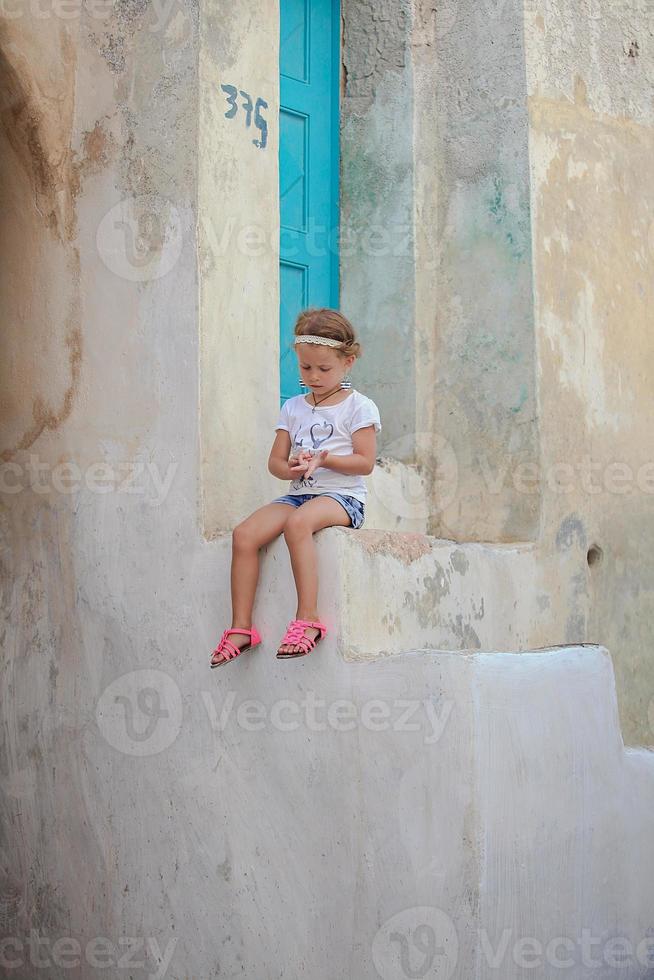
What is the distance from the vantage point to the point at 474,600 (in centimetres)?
463

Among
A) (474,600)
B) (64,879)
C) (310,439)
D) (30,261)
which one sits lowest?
(64,879)

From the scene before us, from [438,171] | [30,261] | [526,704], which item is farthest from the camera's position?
[438,171]

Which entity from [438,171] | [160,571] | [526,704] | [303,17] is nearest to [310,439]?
[160,571]

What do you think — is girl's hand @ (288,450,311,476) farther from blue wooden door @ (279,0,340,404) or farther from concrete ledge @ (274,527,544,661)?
blue wooden door @ (279,0,340,404)

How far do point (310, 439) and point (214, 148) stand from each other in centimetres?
111

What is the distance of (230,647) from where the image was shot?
13.0ft

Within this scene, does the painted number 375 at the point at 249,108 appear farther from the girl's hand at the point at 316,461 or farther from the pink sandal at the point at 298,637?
the pink sandal at the point at 298,637

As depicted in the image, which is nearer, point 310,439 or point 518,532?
point 310,439

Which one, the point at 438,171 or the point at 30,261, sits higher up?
the point at 438,171

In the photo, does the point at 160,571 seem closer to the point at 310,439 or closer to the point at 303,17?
the point at 310,439

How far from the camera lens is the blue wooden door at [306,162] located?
535 centimetres

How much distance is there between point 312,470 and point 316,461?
4 cm

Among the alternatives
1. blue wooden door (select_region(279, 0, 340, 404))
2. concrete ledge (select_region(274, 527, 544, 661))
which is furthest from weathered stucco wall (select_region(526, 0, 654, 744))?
blue wooden door (select_region(279, 0, 340, 404))

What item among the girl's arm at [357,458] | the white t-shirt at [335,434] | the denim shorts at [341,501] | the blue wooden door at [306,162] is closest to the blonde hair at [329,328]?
the white t-shirt at [335,434]
